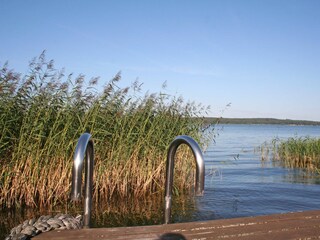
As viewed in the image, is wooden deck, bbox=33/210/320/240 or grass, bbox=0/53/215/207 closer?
wooden deck, bbox=33/210/320/240

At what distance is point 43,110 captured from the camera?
7.02 metres

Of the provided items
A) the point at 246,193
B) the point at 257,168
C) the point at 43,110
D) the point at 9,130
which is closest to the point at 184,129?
the point at 246,193

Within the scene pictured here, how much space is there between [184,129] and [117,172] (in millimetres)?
2483

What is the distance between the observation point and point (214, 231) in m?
2.72

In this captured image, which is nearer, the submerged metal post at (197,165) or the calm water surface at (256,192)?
the submerged metal post at (197,165)

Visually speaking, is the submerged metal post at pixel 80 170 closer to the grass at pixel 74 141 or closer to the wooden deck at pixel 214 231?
the wooden deck at pixel 214 231

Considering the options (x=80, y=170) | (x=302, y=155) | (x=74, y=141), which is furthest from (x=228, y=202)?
(x=302, y=155)

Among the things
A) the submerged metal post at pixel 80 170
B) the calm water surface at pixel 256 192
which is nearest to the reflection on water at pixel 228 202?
the calm water surface at pixel 256 192

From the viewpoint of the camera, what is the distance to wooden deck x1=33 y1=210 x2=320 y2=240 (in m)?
2.59

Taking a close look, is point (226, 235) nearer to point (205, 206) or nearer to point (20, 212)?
point (20, 212)

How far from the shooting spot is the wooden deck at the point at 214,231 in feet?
8.51

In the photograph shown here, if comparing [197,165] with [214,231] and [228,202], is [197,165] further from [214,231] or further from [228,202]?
[228,202]

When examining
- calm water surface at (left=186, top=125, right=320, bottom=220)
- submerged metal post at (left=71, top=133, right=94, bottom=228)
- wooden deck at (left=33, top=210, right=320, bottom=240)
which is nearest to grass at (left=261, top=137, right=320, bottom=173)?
calm water surface at (left=186, top=125, right=320, bottom=220)

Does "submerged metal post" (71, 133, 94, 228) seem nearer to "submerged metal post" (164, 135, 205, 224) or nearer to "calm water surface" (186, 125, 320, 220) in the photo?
"submerged metal post" (164, 135, 205, 224)
